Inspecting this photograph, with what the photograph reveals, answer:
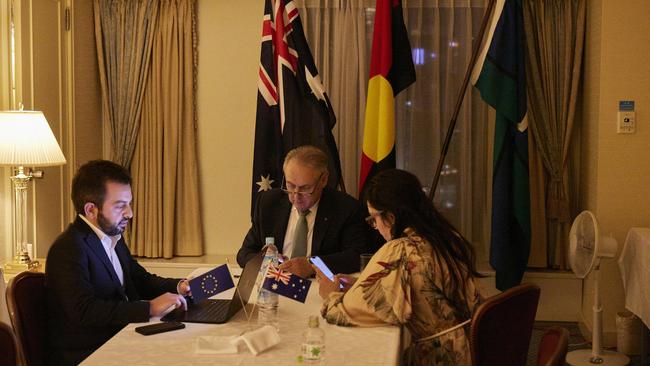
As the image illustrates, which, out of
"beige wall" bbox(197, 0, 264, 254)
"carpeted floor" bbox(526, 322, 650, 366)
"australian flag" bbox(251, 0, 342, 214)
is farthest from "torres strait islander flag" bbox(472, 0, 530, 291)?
"beige wall" bbox(197, 0, 264, 254)

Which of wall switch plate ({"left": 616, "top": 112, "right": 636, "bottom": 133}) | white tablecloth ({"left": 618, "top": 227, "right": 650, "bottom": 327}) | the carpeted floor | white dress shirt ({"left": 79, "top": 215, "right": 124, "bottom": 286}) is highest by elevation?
wall switch plate ({"left": 616, "top": 112, "right": 636, "bottom": 133})

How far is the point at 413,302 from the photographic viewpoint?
2.77 metres

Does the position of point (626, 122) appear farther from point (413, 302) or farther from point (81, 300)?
point (81, 300)

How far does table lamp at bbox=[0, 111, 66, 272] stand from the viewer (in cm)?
425

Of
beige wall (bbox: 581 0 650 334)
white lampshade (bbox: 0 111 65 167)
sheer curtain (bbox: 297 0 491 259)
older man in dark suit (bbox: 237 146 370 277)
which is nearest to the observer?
older man in dark suit (bbox: 237 146 370 277)

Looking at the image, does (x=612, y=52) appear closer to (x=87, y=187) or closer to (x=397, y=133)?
(x=397, y=133)

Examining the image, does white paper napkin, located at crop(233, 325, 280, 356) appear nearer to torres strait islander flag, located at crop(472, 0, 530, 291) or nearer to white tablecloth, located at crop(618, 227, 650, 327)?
white tablecloth, located at crop(618, 227, 650, 327)

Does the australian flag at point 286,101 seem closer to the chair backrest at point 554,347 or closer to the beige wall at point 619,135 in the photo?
the beige wall at point 619,135

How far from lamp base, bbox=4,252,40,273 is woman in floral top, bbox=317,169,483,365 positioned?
→ 2215 mm

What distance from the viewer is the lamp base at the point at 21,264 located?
4408 mm

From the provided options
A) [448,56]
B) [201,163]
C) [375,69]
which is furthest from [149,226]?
[448,56]

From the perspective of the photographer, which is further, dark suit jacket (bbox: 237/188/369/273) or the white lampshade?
the white lampshade

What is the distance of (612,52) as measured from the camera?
17.1ft

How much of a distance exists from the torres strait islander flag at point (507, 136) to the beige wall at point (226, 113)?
66.3 inches
